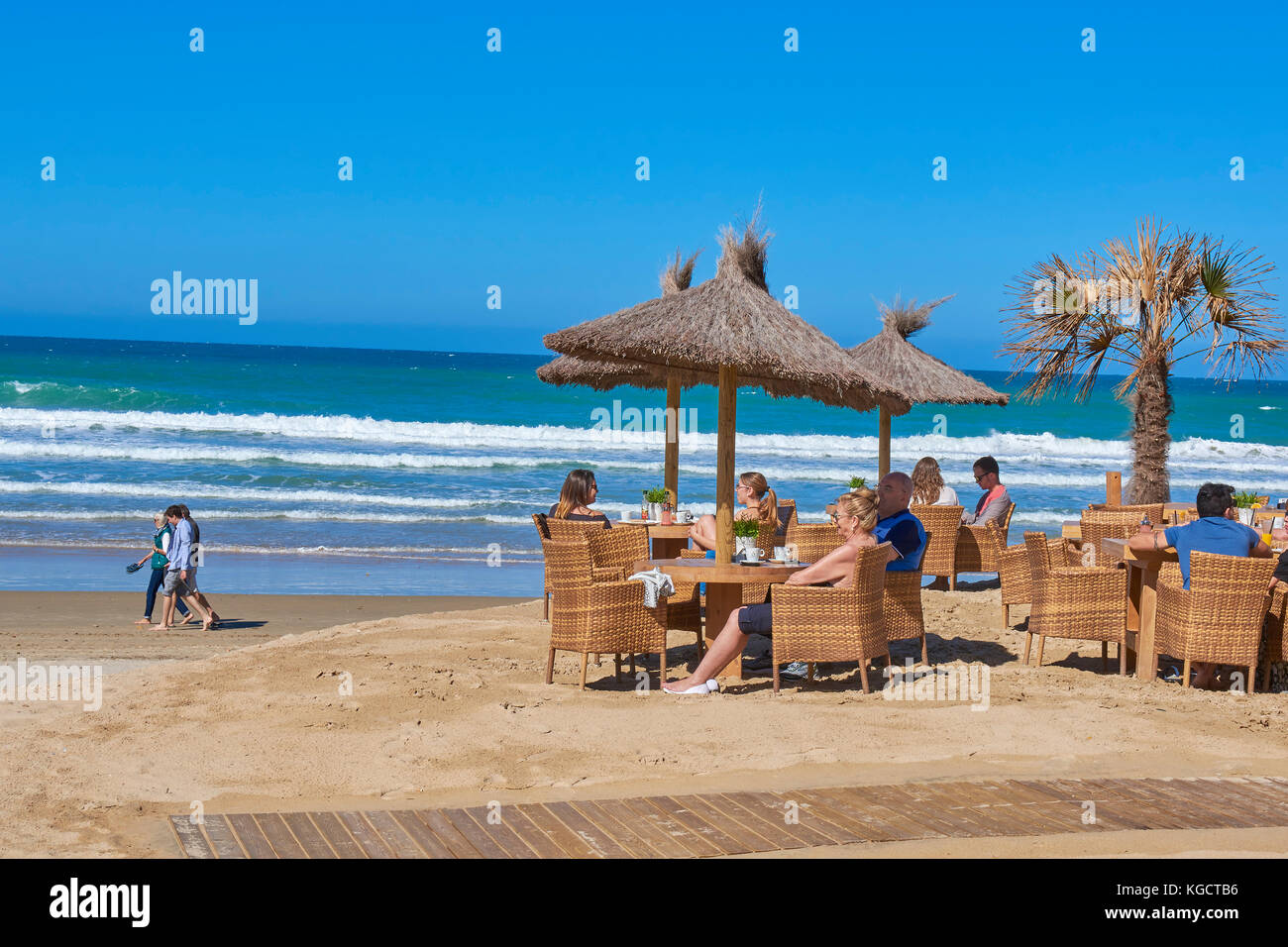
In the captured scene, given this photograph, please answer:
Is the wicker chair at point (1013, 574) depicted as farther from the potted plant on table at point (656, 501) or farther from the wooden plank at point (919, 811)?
the wooden plank at point (919, 811)

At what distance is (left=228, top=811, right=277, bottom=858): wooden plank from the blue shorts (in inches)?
117

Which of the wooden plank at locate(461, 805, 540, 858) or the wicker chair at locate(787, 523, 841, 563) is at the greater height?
the wicker chair at locate(787, 523, 841, 563)

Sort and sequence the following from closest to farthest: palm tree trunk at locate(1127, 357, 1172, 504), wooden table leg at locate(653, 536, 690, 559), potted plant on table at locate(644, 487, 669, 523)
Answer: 1. potted plant on table at locate(644, 487, 669, 523)
2. wooden table leg at locate(653, 536, 690, 559)
3. palm tree trunk at locate(1127, 357, 1172, 504)

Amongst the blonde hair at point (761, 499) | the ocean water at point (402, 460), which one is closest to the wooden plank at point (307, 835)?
the blonde hair at point (761, 499)

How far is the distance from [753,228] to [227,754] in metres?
4.25

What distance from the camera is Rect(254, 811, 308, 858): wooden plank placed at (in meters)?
3.99

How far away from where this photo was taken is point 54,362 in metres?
61.8

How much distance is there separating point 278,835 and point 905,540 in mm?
4045

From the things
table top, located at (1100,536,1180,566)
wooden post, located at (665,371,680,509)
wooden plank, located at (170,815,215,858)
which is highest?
wooden post, located at (665,371,680,509)

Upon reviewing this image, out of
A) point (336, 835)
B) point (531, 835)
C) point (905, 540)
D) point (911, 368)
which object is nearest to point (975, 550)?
point (911, 368)

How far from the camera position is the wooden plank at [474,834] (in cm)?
398

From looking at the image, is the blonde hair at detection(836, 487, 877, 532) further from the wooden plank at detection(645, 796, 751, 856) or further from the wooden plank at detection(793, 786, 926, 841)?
the wooden plank at detection(645, 796, 751, 856)

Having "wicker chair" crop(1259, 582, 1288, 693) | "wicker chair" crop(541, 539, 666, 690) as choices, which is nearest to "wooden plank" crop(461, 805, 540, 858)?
"wicker chair" crop(541, 539, 666, 690)

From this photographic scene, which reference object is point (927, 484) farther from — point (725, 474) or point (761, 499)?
point (725, 474)
